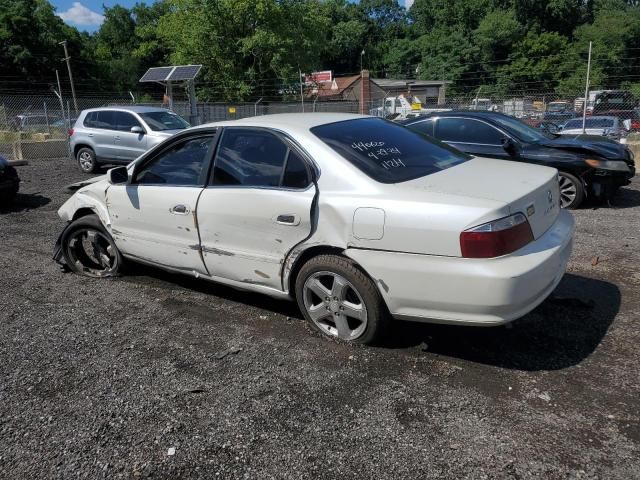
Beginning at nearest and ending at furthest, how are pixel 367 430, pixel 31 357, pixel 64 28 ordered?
pixel 367 430 < pixel 31 357 < pixel 64 28

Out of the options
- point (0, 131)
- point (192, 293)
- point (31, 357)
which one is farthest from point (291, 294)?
point (0, 131)

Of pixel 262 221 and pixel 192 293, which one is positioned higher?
pixel 262 221

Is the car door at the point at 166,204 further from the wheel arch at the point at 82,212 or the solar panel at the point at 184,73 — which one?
the solar panel at the point at 184,73

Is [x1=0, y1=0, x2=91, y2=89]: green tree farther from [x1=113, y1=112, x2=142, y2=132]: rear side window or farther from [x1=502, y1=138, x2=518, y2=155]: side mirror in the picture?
[x1=502, y1=138, x2=518, y2=155]: side mirror

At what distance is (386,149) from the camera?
3723mm

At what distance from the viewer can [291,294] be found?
3.77 m

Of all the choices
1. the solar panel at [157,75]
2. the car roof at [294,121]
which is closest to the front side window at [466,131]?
the car roof at [294,121]

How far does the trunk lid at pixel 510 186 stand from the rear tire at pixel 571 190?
13.9ft

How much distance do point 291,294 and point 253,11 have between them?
1567 inches

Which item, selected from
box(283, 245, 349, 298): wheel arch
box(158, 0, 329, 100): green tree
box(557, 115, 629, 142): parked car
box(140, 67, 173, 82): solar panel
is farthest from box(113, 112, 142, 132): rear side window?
box(158, 0, 329, 100): green tree

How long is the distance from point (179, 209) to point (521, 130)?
5.99m

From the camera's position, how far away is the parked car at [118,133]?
1233 centimetres

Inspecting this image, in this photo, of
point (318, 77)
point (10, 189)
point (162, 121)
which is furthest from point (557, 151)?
point (318, 77)

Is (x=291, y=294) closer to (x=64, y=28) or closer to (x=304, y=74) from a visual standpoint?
(x=304, y=74)
